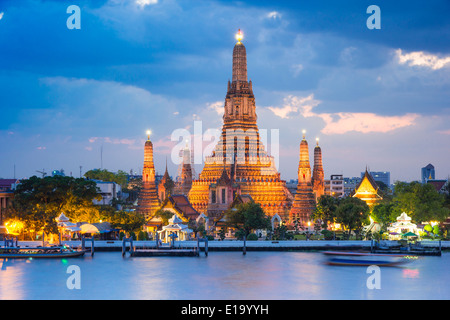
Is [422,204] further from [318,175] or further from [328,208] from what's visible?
[318,175]

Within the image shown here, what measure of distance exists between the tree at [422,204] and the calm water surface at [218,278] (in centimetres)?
1091

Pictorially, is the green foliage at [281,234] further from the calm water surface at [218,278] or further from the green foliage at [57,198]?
the green foliage at [57,198]

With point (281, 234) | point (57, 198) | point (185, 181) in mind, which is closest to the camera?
point (57, 198)

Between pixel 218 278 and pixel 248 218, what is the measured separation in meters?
23.3

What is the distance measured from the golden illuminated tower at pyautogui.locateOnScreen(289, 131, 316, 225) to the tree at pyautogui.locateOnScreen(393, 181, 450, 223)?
18.8 meters

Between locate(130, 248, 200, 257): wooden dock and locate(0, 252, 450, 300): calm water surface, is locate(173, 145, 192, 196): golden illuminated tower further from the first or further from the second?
locate(0, 252, 450, 300): calm water surface

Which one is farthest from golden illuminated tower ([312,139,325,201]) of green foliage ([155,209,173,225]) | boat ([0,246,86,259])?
boat ([0,246,86,259])

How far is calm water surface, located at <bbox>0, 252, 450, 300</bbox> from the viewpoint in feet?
181

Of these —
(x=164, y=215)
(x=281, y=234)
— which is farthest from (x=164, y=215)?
(x=281, y=234)

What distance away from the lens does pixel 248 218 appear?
83.9 meters

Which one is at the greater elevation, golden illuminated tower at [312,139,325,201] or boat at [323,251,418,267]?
Answer: golden illuminated tower at [312,139,325,201]

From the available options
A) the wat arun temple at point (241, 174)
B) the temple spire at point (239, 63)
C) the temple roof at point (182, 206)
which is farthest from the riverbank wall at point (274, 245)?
the temple spire at point (239, 63)

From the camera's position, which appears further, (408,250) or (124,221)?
(124,221)

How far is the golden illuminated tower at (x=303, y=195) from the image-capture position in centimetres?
10512
